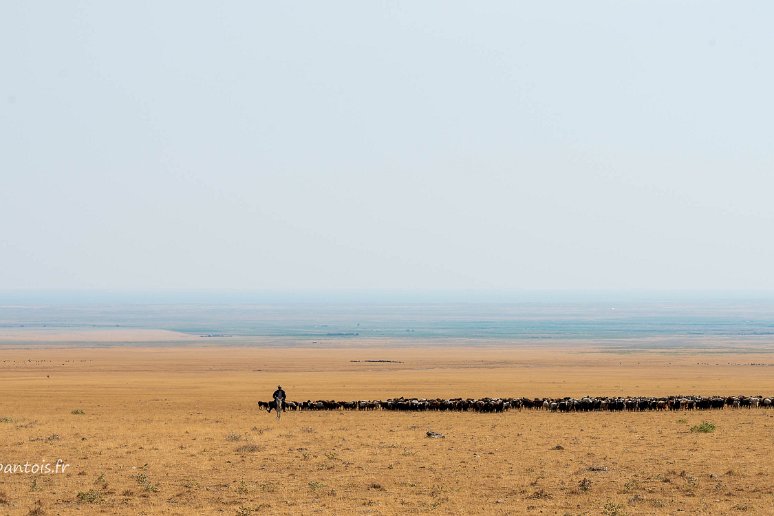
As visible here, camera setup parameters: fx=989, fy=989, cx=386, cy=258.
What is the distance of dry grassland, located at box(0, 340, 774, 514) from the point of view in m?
17.9

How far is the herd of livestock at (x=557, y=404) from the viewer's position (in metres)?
36.2

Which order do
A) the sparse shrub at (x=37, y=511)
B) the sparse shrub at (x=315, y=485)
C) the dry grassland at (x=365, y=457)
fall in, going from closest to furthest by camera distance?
1. the sparse shrub at (x=37, y=511)
2. the dry grassland at (x=365, y=457)
3. the sparse shrub at (x=315, y=485)

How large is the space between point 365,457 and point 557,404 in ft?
48.5

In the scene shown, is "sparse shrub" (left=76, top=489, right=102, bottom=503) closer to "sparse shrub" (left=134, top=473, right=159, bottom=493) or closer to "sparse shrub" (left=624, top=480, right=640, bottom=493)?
"sparse shrub" (left=134, top=473, right=159, bottom=493)

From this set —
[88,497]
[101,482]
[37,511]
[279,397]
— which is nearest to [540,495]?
[88,497]

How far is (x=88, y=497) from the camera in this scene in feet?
59.2

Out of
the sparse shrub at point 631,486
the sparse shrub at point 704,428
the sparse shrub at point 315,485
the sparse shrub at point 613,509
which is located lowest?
the sparse shrub at point 315,485

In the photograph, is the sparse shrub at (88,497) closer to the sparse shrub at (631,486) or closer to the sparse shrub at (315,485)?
the sparse shrub at (315,485)

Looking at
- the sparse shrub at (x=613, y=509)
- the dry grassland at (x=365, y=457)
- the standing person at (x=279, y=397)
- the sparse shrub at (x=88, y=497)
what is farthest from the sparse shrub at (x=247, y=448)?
the sparse shrub at (x=613, y=509)

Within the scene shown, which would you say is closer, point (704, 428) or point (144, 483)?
point (144, 483)

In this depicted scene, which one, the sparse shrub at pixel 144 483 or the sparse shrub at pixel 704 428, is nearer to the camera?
the sparse shrub at pixel 144 483

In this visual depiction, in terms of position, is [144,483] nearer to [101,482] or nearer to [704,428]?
[101,482]

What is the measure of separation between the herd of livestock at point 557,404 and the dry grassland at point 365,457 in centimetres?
163

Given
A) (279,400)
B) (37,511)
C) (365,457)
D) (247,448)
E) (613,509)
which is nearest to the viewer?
(37,511)
